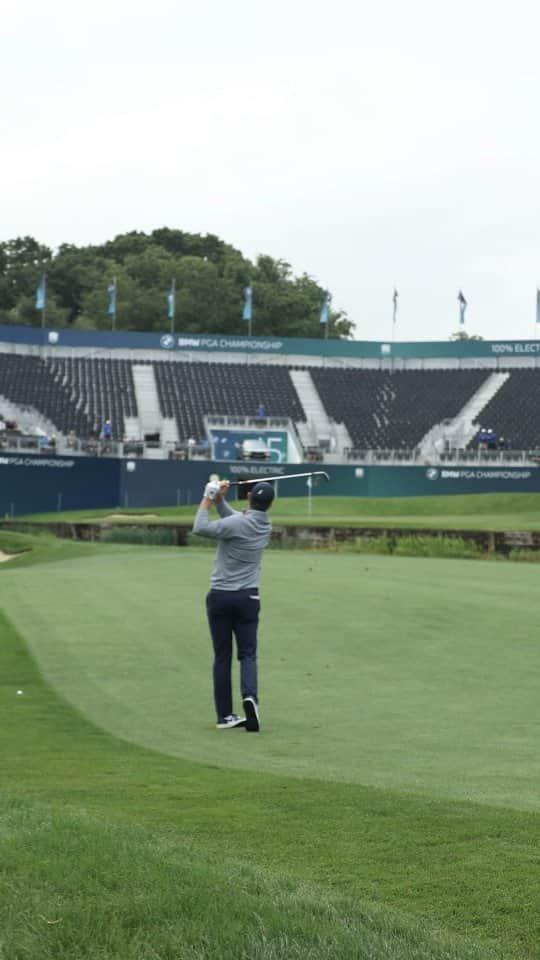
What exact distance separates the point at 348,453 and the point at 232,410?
7.58 m

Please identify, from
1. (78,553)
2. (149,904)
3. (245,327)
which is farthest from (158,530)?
(245,327)

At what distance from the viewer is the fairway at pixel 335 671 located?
33.3ft

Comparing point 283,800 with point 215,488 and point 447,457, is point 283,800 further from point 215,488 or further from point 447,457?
point 447,457

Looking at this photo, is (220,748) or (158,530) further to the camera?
(158,530)

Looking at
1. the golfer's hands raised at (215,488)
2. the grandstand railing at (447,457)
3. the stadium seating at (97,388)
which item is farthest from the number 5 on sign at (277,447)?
the golfer's hands raised at (215,488)

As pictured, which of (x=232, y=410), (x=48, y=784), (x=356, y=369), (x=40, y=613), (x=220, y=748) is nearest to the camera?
(x=48, y=784)

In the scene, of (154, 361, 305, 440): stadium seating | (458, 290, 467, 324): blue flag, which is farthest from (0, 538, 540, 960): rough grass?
(458, 290, 467, 324): blue flag

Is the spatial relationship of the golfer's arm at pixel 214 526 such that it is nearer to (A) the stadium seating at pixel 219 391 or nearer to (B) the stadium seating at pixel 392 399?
(A) the stadium seating at pixel 219 391

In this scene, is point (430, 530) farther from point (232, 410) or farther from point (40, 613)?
point (232, 410)

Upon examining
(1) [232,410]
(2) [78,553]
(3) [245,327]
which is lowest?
(2) [78,553]

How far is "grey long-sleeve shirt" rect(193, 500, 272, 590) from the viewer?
1194cm

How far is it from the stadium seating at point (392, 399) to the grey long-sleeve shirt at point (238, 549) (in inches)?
2427

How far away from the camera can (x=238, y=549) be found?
12008mm

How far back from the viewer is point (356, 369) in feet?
270
